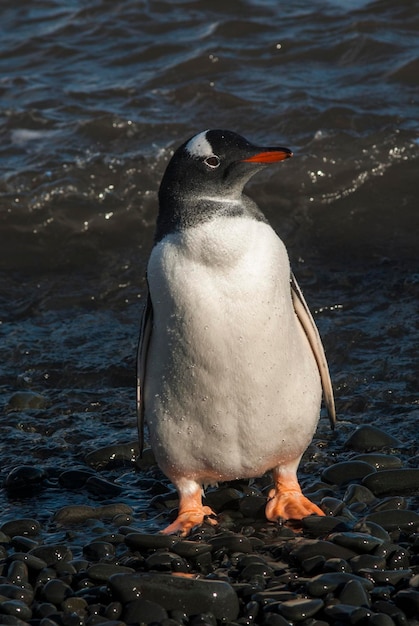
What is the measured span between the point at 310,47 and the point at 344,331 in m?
5.44

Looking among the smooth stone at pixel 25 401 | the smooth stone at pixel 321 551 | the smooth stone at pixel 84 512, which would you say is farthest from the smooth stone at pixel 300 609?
the smooth stone at pixel 25 401

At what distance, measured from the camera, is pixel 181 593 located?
4.25 meters

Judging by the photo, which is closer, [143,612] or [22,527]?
[143,612]

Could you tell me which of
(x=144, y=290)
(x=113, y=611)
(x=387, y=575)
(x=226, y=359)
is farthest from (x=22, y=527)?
(x=144, y=290)

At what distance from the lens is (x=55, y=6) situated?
543 inches

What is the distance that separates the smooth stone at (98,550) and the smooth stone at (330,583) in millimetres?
929

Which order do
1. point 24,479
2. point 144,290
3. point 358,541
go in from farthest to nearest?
point 144,290, point 24,479, point 358,541

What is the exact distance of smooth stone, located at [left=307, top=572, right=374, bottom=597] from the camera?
424 centimetres

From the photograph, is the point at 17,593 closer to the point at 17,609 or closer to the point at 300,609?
the point at 17,609

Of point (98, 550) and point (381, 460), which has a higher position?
point (98, 550)

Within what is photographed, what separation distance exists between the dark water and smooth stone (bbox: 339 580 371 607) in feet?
4.39

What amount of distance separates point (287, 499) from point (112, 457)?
116 cm

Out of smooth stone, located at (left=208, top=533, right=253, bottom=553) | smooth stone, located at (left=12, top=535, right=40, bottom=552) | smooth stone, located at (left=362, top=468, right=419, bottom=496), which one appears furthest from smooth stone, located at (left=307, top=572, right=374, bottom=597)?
smooth stone, located at (left=12, top=535, right=40, bottom=552)

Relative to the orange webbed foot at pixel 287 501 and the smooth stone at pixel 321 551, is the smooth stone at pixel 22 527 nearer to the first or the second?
the orange webbed foot at pixel 287 501
